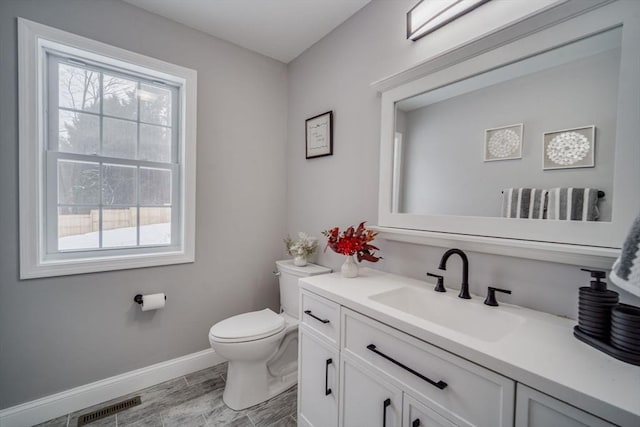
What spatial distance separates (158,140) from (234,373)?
175 centimetres

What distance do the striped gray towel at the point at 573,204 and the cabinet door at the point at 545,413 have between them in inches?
25.6

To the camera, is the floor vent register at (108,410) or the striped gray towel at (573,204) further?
the floor vent register at (108,410)

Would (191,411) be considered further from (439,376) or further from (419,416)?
(439,376)

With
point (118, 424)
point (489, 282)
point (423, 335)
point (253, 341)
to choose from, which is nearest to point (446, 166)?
point (489, 282)

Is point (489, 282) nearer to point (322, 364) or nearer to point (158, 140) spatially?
point (322, 364)

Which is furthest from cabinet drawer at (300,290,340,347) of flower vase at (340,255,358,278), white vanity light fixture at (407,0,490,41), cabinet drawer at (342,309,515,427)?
Result: white vanity light fixture at (407,0,490,41)

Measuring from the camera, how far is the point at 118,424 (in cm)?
156

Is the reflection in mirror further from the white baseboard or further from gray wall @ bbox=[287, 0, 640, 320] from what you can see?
the white baseboard

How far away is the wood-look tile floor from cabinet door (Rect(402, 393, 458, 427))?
0.96 metres

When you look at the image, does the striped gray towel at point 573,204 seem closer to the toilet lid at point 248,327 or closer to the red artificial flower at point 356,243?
the red artificial flower at point 356,243

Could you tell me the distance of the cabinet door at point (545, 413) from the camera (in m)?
0.60

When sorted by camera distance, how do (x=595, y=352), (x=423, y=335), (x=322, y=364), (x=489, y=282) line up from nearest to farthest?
1. (x=595, y=352)
2. (x=423, y=335)
3. (x=489, y=282)
4. (x=322, y=364)

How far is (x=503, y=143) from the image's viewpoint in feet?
3.75

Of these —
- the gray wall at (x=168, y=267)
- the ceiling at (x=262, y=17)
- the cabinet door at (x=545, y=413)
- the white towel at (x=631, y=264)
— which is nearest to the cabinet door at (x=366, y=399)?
the cabinet door at (x=545, y=413)
